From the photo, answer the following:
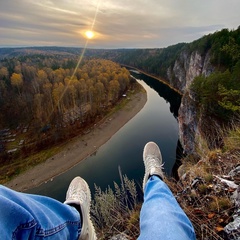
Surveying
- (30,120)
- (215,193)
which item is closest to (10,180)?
(30,120)

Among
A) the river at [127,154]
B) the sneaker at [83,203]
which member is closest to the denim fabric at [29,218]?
the sneaker at [83,203]

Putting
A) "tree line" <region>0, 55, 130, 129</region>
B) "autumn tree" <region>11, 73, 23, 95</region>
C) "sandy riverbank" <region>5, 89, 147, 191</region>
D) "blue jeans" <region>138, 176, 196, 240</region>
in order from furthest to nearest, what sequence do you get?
"autumn tree" <region>11, 73, 23, 95</region>
"tree line" <region>0, 55, 130, 129</region>
"sandy riverbank" <region>5, 89, 147, 191</region>
"blue jeans" <region>138, 176, 196, 240</region>

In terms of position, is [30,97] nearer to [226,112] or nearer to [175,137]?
[175,137]

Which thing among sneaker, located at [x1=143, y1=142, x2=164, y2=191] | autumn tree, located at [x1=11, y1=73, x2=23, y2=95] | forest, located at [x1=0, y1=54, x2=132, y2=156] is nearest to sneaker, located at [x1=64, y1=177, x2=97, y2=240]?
sneaker, located at [x1=143, y1=142, x2=164, y2=191]

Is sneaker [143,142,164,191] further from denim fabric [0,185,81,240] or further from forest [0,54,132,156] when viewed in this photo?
forest [0,54,132,156]

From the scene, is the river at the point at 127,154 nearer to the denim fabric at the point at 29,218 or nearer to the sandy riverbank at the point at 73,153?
the sandy riverbank at the point at 73,153

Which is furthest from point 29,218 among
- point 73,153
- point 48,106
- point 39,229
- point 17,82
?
point 17,82
